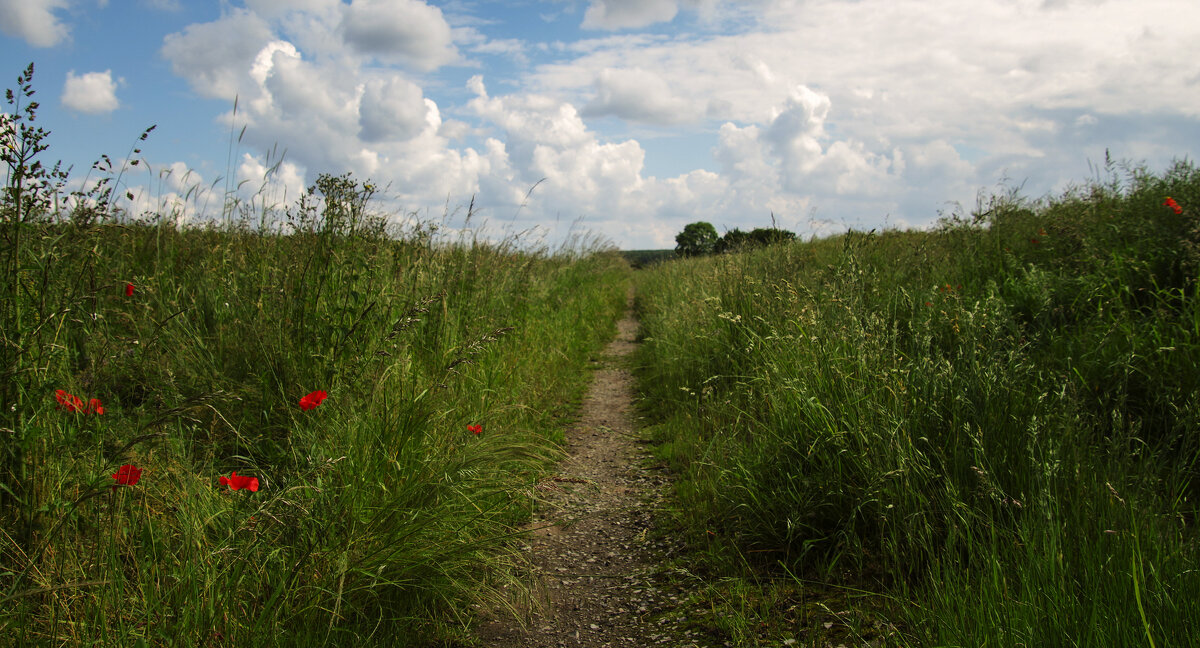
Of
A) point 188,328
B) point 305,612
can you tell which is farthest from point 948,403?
point 188,328

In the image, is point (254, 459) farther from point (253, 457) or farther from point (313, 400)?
point (313, 400)

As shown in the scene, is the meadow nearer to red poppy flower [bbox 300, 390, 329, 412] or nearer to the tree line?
red poppy flower [bbox 300, 390, 329, 412]

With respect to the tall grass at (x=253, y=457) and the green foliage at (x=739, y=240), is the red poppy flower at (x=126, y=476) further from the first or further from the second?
the green foliage at (x=739, y=240)

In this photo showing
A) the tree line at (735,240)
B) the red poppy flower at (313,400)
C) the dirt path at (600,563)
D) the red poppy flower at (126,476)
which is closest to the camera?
the red poppy flower at (126,476)

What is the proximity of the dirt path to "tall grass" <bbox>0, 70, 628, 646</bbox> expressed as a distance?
0.23 metres

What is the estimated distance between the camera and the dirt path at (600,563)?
Answer: 244cm

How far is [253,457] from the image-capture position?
10.3 feet

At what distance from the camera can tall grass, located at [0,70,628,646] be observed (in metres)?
1.89

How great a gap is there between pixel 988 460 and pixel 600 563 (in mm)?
1752

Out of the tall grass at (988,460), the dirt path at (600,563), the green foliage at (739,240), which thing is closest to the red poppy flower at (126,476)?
the dirt path at (600,563)

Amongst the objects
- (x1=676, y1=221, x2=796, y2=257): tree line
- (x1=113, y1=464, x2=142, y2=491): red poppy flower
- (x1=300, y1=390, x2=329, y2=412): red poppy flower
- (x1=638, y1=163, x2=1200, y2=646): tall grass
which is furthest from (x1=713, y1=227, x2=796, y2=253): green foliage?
(x1=113, y1=464, x2=142, y2=491): red poppy flower

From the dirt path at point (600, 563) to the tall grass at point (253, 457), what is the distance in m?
0.23

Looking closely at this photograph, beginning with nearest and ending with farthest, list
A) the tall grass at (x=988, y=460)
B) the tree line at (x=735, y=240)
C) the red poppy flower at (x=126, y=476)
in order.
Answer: the red poppy flower at (x=126, y=476)
the tall grass at (x=988, y=460)
the tree line at (x=735, y=240)

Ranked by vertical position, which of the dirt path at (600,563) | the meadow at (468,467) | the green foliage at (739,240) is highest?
the green foliage at (739,240)
